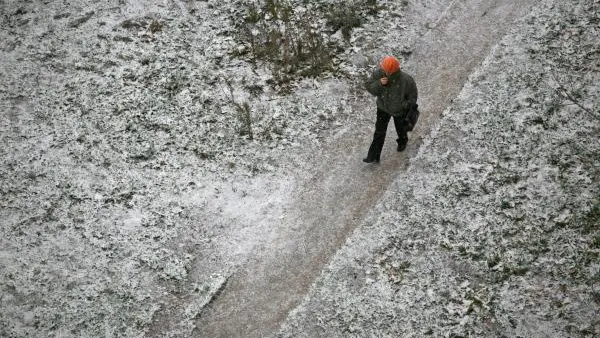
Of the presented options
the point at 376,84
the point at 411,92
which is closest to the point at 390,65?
the point at 376,84

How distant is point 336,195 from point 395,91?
5.92 feet

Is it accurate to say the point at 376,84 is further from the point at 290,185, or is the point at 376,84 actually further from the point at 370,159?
the point at 290,185

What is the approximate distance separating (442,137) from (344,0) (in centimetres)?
425

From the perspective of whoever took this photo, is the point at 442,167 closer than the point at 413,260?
No

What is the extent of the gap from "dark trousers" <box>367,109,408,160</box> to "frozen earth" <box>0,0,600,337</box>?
266mm

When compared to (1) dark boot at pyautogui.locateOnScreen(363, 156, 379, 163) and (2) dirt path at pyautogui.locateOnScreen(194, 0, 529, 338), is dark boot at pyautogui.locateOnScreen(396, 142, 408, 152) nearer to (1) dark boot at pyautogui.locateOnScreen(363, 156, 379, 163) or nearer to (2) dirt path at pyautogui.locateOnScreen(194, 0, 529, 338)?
(2) dirt path at pyautogui.locateOnScreen(194, 0, 529, 338)

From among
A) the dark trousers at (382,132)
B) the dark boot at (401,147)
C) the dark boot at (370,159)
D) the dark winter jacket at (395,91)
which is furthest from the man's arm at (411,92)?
the dark boot at (370,159)

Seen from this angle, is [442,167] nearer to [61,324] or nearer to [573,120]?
[573,120]

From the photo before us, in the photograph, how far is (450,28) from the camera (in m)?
8.72

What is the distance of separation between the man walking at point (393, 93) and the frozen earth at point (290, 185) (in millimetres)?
850

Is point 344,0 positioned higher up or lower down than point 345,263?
higher up

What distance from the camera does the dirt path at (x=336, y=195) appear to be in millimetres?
5602

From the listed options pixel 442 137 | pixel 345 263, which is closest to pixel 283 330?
pixel 345 263

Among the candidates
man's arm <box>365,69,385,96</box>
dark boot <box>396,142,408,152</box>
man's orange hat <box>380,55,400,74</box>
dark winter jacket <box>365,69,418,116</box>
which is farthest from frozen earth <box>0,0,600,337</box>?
man's orange hat <box>380,55,400,74</box>
